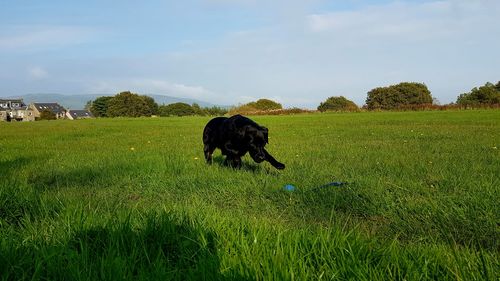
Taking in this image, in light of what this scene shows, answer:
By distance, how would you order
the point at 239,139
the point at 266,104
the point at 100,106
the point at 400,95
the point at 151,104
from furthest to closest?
the point at 100,106
the point at 151,104
the point at 266,104
the point at 400,95
the point at 239,139

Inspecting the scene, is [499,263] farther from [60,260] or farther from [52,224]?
[52,224]

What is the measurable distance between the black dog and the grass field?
275 millimetres

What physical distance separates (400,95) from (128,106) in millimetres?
69692

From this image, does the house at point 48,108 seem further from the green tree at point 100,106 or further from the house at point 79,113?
the house at point 79,113

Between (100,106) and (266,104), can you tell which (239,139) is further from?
(100,106)

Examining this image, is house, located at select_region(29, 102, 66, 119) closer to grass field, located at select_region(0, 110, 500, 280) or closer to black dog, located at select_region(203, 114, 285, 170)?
black dog, located at select_region(203, 114, 285, 170)

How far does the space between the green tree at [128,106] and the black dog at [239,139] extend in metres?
107

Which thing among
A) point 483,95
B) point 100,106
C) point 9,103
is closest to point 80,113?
point 100,106

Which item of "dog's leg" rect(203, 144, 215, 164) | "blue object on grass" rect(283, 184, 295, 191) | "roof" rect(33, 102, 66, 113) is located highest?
"roof" rect(33, 102, 66, 113)

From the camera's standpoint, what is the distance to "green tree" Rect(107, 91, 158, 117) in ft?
365

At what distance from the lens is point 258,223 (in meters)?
3.37

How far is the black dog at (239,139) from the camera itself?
6.52m

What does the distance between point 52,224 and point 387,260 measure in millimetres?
2613

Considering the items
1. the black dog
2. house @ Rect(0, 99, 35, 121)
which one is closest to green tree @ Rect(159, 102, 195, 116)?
house @ Rect(0, 99, 35, 121)
